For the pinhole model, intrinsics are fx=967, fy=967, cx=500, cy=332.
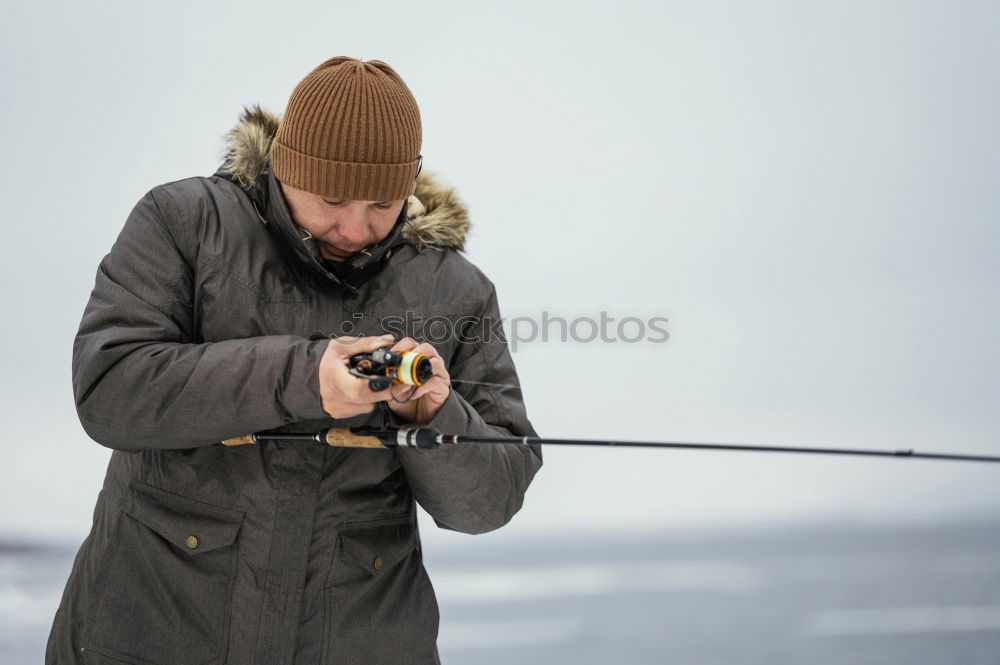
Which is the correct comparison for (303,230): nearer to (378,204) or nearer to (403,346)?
(378,204)

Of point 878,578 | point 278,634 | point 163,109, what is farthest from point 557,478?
point 278,634

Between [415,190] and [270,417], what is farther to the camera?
[415,190]

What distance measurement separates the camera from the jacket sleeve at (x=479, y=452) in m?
1.02

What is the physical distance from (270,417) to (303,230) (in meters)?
0.23

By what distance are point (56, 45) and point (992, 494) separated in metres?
2.71

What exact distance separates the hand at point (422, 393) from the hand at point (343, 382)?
3cm

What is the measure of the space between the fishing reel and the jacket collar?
185 millimetres

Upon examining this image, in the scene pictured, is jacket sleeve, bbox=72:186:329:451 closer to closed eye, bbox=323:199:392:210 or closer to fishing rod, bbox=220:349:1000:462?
fishing rod, bbox=220:349:1000:462

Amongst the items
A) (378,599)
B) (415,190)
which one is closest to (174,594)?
(378,599)

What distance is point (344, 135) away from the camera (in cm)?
101

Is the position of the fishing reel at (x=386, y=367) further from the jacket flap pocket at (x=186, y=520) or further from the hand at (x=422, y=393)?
the jacket flap pocket at (x=186, y=520)

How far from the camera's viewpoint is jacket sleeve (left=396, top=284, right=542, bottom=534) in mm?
1017

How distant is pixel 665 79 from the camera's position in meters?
2.60

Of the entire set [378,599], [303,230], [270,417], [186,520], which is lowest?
[378,599]
